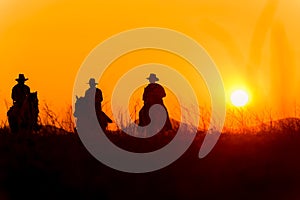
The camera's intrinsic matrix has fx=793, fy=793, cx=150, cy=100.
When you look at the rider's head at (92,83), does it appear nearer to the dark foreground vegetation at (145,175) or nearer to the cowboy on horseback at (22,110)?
the cowboy on horseback at (22,110)

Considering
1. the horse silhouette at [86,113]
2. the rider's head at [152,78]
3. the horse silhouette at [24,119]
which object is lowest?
the horse silhouette at [24,119]

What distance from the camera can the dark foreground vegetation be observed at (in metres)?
15.4

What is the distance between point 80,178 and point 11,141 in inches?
94.0

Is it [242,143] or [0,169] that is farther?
[242,143]

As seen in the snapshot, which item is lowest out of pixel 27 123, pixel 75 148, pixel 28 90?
pixel 75 148

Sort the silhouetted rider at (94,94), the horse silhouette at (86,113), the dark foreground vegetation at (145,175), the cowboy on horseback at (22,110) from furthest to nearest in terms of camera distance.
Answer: the silhouetted rider at (94,94)
the horse silhouette at (86,113)
the cowboy on horseback at (22,110)
the dark foreground vegetation at (145,175)

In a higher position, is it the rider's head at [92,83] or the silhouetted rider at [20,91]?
the rider's head at [92,83]

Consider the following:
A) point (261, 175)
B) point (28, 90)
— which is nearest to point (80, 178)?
point (261, 175)

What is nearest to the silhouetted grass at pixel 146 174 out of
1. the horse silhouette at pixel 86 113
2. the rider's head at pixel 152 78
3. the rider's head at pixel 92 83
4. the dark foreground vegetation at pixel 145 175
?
the dark foreground vegetation at pixel 145 175

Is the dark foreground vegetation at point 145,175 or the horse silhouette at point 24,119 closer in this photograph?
the dark foreground vegetation at point 145,175

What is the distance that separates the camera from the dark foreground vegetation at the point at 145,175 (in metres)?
15.4

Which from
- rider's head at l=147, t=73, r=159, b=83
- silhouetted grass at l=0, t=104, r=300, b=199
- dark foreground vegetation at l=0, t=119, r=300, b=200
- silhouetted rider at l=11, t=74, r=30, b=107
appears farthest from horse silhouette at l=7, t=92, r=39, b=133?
rider's head at l=147, t=73, r=159, b=83

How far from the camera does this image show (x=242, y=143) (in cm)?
1734

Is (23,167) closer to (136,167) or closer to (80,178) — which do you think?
(80,178)
